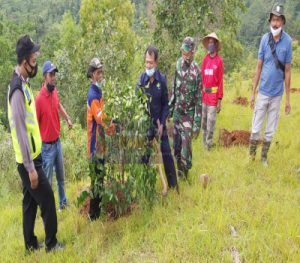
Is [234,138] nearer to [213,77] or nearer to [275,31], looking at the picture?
[213,77]

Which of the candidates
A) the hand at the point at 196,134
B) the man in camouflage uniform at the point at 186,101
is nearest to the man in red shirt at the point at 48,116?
the man in camouflage uniform at the point at 186,101

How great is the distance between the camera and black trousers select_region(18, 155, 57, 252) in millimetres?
3734

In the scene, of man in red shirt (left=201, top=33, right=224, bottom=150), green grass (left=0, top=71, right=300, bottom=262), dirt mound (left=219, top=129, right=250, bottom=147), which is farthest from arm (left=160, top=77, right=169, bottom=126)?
dirt mound (left=219, top=129, right=250, bottom=147)

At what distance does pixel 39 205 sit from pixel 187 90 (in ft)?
8.22

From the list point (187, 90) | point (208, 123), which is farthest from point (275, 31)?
point (208, 123)

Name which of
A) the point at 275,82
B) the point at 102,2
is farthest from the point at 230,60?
the point at 275,82

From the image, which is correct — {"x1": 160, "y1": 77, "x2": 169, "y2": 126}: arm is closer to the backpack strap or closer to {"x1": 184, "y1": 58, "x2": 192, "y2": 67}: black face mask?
{"x1": 184, "y1": 58, "x2": 192, "y2": 67}: black face mask

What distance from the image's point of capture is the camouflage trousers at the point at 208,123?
684 cm

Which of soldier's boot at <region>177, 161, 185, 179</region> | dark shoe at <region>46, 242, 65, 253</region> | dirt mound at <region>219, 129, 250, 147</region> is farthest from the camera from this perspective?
dirt mound at <region>219, 129, 250, 147</region>

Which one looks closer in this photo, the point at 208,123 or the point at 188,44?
the point at 188,44

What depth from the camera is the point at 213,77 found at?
21.9ft

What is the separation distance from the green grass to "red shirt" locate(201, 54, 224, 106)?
1.64 metres

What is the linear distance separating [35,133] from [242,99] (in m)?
10.2

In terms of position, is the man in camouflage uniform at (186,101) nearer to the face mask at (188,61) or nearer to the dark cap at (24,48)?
the face mask at (188,61)
